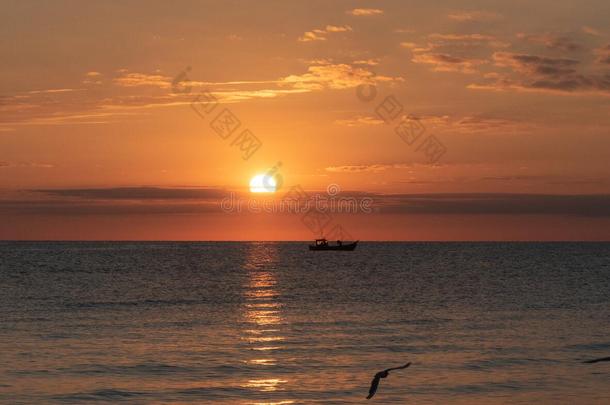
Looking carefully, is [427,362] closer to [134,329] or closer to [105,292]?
[134,329]

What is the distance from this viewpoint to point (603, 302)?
69312 millimetres

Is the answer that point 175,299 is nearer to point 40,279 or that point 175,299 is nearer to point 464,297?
point 464,297

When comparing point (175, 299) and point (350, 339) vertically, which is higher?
point (175, 299)

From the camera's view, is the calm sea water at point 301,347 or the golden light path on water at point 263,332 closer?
the calm sea water at point 301,347

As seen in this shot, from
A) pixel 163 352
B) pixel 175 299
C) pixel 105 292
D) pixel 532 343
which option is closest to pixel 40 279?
pixel 105 292

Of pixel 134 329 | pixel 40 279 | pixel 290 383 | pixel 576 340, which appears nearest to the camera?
pixel 290 383

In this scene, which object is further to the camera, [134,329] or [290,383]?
[134,329]

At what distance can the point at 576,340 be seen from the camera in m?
Answer: 43.1

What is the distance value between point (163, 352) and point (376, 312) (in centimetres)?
2333

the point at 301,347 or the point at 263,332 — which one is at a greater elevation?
the point at 263,332

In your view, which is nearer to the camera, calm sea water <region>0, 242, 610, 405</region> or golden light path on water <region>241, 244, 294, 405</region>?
calm sea water <region>0, 242, 610, 405</region>

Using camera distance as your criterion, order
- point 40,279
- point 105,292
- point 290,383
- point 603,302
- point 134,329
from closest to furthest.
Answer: point 290,383, point 134,329, point 603,302, point 105,292, point 40,279

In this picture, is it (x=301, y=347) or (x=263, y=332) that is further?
(x=263, y=332)

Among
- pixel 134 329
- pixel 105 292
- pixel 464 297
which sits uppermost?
pixel 105 292
